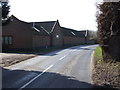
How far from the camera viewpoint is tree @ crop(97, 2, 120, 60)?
1541 cm

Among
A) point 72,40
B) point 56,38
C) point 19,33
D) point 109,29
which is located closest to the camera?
point 109,29

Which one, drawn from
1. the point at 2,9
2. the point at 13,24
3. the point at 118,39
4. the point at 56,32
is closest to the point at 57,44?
the point at 56,32

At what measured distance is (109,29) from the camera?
653 inches

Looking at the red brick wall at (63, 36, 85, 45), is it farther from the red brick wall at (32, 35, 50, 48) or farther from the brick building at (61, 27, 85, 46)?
the red brick wall at (32, 35, 50, 48)

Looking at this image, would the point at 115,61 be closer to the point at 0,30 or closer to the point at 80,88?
the point at 80,88

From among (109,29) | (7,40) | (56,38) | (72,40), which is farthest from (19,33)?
(72,40)

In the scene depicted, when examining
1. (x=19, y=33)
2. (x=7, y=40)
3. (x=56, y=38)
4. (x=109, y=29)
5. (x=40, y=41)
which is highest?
Answer: (x=19, y=33)

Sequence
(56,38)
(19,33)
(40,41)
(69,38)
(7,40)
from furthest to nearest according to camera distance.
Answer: (69,38), (56,38), (40,41), (7,40), (19,33)

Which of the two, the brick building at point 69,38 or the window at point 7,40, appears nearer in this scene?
the window at point 7,40

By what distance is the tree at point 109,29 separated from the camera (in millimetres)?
15406

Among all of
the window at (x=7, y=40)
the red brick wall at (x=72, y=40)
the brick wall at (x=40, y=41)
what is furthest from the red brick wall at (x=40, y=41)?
the red brick wall at (x=72, y=40)

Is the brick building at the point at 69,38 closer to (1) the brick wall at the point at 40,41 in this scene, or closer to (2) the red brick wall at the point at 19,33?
(1) the brick wall at the point at 40,41

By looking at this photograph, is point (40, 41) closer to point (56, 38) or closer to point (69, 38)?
point (56, 38)

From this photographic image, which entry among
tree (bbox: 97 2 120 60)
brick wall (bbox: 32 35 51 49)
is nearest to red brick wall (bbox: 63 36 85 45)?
brick wall (bbox: 32 35 51 49)
